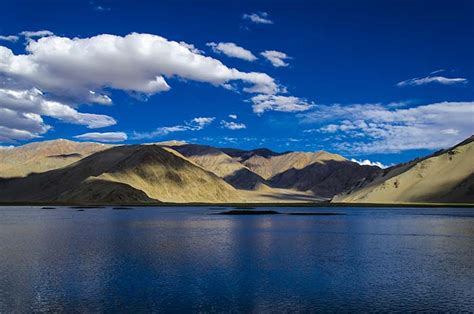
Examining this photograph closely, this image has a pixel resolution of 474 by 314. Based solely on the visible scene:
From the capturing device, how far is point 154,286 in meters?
38.1

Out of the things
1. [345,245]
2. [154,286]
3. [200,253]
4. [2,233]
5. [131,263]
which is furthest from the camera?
[2,233]

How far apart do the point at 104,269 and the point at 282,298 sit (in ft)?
64.3

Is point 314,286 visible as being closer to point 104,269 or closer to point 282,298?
point 282,298

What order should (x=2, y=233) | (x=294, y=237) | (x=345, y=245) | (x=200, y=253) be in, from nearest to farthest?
(x=200, y=253) < (x=345, y=245) < (x=294, y=237) < (x=2, y=233)

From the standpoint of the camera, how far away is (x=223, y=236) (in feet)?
260

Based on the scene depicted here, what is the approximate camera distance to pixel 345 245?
65812 mm

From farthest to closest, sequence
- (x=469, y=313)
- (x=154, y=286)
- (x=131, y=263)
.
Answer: (x=131, y=263)
(x=154, y=286)
(x=469, y=313)

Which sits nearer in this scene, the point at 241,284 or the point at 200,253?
the point at 241,284

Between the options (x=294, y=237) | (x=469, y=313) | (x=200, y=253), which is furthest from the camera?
(x=294, y=237)

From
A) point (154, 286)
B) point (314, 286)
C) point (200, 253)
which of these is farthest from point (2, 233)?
point (314, 286)

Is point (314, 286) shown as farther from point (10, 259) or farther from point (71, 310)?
point (10, 259)

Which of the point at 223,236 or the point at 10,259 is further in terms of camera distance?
the point at 223,236

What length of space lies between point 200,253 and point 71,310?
2689 cm

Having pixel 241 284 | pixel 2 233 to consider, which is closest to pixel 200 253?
pixel 241 284
